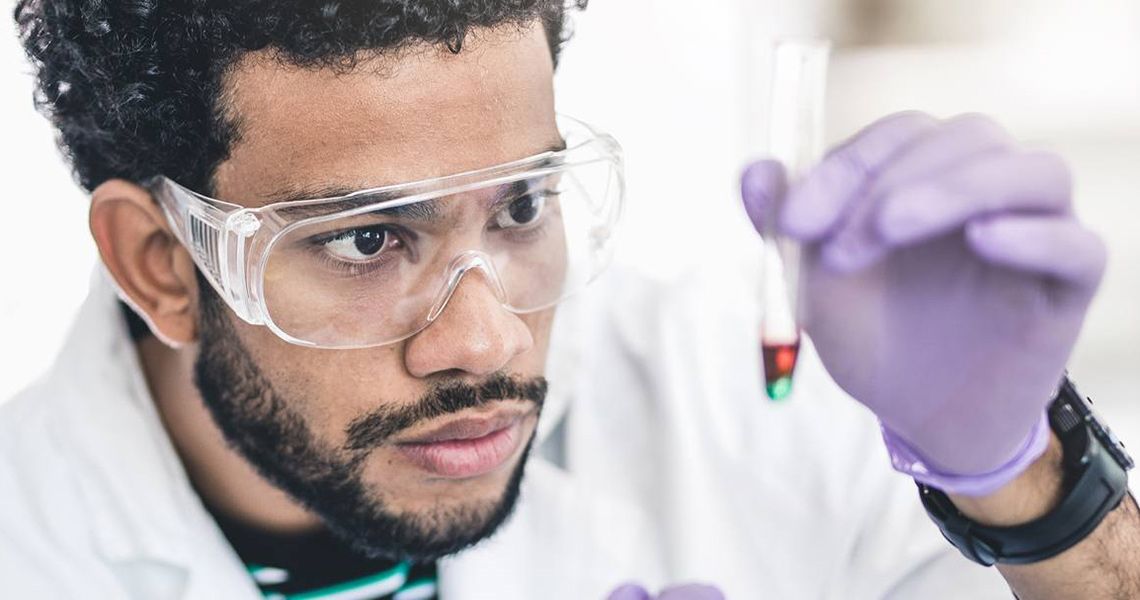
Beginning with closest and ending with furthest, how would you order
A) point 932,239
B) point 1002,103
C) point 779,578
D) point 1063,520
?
point 932,239 → point 1063,520 → point 779,578 → point 1002,103

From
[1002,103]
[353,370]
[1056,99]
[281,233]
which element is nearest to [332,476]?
[353,370]

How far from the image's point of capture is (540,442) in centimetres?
137

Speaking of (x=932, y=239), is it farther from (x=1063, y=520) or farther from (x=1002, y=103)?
(x=1002, y=103)

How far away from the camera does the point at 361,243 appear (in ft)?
3.29

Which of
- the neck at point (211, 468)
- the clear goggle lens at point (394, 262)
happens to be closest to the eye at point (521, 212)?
the clear goggle lens at point (394, 262)

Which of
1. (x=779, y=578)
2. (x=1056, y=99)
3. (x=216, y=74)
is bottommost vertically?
(x=779, y=578)

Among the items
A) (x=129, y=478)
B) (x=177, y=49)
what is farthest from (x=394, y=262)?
(x=129, y=478)

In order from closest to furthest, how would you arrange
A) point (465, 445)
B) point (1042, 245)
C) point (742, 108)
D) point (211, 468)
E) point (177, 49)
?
point (1042, 245) < point (177, 49) < point (465, 445) < point (211, 468) < point (742, 108)

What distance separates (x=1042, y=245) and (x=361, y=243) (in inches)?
22.3

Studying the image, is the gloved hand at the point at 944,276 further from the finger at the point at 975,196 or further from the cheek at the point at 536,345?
Answer: the cheek at the point at 536,345

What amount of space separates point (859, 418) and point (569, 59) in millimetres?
556

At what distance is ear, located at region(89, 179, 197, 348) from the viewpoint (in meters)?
1.09

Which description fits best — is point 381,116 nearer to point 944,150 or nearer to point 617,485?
point 944,150

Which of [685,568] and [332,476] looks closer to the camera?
[332,476]
